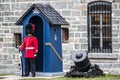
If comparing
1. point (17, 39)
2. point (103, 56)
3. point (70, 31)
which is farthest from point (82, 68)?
point (17, 39)

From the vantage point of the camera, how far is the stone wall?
76.5 feet

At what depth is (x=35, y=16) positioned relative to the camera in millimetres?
20516

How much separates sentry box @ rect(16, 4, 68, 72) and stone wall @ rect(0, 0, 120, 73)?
3.01 m

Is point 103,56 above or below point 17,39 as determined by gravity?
below

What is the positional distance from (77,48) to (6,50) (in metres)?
3.23

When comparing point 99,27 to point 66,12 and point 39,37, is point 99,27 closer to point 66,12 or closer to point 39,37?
point 66,12

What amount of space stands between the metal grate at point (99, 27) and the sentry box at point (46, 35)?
3.22 metres

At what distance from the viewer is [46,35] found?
66.0 feet

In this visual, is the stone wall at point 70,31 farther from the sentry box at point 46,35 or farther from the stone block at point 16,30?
the sentry box at point 46,35

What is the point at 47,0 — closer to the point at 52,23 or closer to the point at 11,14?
the point at 11,14

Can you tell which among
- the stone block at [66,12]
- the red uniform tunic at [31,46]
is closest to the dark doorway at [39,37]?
the red uniform tunic at [31,46]

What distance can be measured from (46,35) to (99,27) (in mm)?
4214

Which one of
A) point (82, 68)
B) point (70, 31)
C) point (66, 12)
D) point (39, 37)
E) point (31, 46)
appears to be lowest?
point (82, 68)

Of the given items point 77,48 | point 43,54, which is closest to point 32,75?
point 43,54
